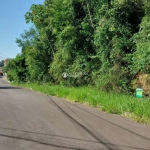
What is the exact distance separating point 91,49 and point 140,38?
682 centimetres

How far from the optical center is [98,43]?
54.5 ft

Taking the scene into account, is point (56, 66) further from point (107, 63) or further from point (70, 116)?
point (70, 116)

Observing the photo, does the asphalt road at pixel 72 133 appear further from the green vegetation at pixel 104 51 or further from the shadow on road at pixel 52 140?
the green vegetation at pixel 104 51

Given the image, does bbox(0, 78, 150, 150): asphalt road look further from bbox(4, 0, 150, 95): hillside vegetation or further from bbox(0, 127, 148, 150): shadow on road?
bbox(4, 0, 150, 95): hillside vegetation

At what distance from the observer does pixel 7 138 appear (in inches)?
258

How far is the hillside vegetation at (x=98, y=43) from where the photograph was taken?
46.3 feet

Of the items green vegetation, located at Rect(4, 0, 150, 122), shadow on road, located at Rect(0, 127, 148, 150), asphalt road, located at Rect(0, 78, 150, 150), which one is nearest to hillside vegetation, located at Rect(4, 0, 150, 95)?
green vegetation, located at Rect(4, 0, 150, 122)

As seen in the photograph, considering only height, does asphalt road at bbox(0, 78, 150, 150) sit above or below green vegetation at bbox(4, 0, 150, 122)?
below

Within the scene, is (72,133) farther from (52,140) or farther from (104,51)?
(104,51)

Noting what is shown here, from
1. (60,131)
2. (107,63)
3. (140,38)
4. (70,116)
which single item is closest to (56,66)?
(107,63)

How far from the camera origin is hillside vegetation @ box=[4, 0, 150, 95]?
1410 centimetres

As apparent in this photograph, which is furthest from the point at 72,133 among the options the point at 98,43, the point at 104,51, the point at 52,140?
the point at 98,43

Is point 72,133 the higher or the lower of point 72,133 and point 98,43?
the lower

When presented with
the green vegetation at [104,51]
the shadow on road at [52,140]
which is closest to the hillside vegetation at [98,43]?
the green vegetation at [104,51]
